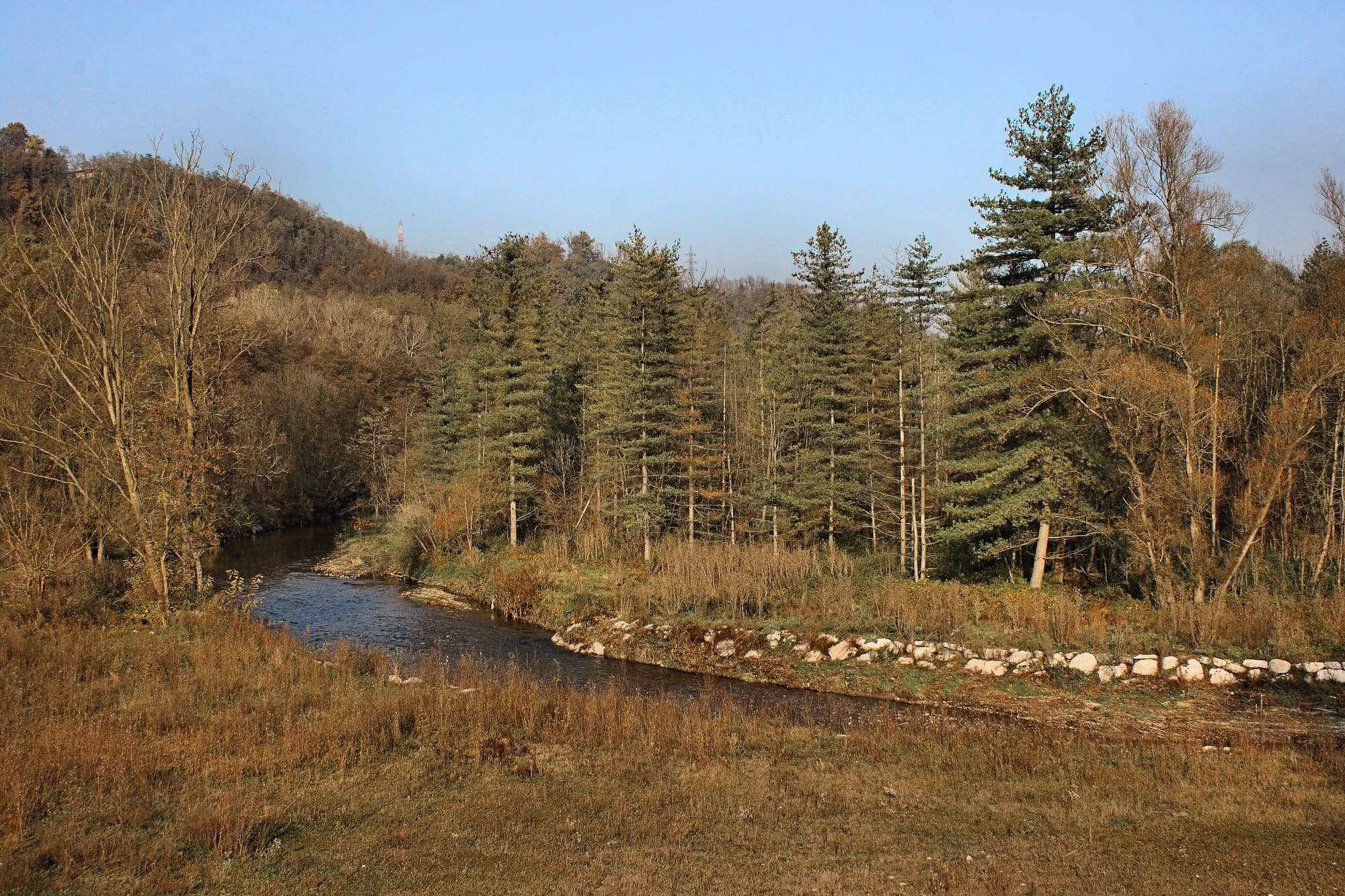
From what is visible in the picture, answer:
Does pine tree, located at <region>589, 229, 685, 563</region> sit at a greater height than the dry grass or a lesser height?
greater

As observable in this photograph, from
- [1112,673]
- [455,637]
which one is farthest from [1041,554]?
[455,637]

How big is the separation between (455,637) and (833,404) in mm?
17225

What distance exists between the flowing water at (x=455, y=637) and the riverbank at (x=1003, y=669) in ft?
2.78

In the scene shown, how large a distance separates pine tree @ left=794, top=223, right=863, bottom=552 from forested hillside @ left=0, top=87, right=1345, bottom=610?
0.57ft

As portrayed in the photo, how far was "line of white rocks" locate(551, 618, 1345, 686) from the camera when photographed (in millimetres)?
15695

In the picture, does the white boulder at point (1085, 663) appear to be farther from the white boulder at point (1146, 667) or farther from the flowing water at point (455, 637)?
the flowing water at point (455, 637)

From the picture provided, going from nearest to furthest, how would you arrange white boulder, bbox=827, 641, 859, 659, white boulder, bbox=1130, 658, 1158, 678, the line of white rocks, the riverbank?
the riverbank, the line of white rocks, white boulder, bbox=1130, 658, 1158, 678, white boulder, bbox=827, 641, 859, 659

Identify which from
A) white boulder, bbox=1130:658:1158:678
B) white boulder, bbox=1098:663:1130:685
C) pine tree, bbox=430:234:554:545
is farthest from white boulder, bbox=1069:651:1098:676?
pine tree, bbox=430:234:554:545

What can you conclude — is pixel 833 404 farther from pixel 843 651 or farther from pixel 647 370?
pixel 843 651

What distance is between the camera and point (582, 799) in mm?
9453

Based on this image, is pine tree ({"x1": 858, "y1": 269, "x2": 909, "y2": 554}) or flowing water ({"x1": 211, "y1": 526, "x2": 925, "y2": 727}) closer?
flowing water ({"x1": 211, "y1": 526, "x2": 925, "y2": 727})

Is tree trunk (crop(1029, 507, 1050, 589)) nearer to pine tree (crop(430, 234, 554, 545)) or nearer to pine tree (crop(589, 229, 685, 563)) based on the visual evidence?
pine tree (crop(589, 229, 685, 563))

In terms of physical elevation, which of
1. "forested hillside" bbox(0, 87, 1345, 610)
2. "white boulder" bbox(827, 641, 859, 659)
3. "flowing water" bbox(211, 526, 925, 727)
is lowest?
"flowing water" bbox(211, 526, 925, 727)

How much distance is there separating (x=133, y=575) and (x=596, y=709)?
13520 millimetres
